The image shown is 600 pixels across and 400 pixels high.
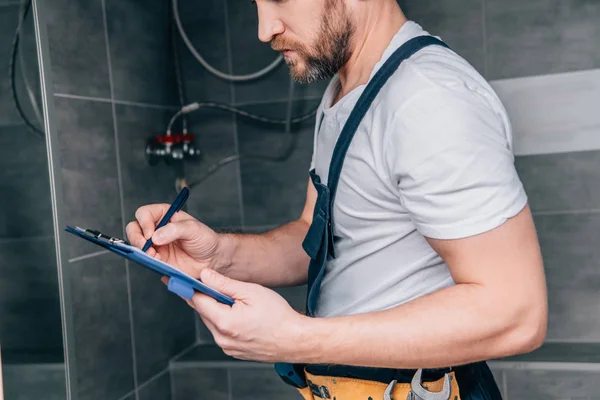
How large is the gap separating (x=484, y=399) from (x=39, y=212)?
949 millimetres

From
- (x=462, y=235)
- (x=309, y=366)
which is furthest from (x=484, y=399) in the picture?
(x=462, y=235)

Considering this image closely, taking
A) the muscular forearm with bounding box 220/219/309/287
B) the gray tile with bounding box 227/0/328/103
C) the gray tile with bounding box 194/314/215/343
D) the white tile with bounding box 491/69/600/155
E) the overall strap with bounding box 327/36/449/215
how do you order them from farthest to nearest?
1. the gray tile with bounding box 194/314/215/343
2. the gray tile with bounding box 227/0/328/103
3. the white tile with bounding box 491/69/600/155
4. the muscular forearm with bounding box 220/219/309/287
5. the overall strap with bounding box 327/36/449/215

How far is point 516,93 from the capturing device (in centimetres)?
201

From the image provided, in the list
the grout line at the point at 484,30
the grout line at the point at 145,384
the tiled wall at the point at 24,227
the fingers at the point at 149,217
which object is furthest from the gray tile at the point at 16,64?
the grout line at the point at 484,30

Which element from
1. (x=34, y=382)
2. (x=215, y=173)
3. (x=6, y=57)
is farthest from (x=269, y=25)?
(x=215, y=173)

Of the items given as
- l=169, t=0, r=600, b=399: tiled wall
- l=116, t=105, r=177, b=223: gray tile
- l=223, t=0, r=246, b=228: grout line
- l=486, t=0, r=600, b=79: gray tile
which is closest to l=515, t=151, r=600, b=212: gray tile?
l=169, t=0, r=600, b=399: tiled wall

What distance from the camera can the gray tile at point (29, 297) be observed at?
1.24 metres

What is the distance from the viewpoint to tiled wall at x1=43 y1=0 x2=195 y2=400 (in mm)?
1668

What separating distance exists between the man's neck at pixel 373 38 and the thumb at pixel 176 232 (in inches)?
13.8

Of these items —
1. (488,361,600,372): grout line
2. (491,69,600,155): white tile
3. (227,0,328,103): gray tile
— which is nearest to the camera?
(488,361,600,372): grout line

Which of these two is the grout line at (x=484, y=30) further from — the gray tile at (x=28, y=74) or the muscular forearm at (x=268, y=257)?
the gray tile at (x=28, y=74)

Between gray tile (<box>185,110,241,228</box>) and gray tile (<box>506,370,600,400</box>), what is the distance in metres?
1.01

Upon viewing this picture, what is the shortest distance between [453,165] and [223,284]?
0.31 meters

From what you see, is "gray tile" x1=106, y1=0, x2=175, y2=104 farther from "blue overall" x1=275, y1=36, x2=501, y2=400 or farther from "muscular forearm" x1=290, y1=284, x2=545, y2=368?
"muscular forearm" x1=290, y1=284, x2=545, y2=368
